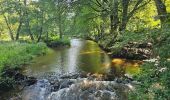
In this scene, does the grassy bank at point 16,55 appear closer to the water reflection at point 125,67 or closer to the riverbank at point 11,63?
the riverbank at point 11,63

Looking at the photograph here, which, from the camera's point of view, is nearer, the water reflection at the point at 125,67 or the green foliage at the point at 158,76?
the green foliage at the point at 158,76

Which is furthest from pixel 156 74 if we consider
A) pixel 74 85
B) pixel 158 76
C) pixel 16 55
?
pixel 16 55

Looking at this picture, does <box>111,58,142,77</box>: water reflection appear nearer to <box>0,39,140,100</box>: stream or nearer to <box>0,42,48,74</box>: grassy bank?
<box>0,39,140,100</box>: stream

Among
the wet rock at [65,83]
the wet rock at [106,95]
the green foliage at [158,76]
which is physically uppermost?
the green foliage at [158,76]

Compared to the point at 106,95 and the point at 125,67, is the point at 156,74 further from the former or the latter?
the point at 125,67

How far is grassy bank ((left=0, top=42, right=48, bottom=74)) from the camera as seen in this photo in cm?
1638

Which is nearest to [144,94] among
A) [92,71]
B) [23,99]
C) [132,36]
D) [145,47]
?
[132,36]

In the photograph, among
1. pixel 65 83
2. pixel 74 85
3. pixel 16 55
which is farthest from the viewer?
pixel 16 55

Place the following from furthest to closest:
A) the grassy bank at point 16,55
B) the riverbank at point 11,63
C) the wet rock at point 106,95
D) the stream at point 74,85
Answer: the grassy bank at point 16,55
the riverbank at point 11,63
the stream at point 74,85
the wet rock at point 106,95

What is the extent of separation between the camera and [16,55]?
810 inches

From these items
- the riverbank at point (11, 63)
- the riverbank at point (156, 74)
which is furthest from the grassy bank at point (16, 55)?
the riverbank at point (156, 74)

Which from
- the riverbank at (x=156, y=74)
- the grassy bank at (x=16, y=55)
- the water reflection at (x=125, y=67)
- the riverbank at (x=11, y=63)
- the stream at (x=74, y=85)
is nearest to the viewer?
the riverbank at (x=156, y=74)

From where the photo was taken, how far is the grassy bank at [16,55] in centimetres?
1638

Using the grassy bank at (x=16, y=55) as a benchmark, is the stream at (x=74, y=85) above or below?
below
